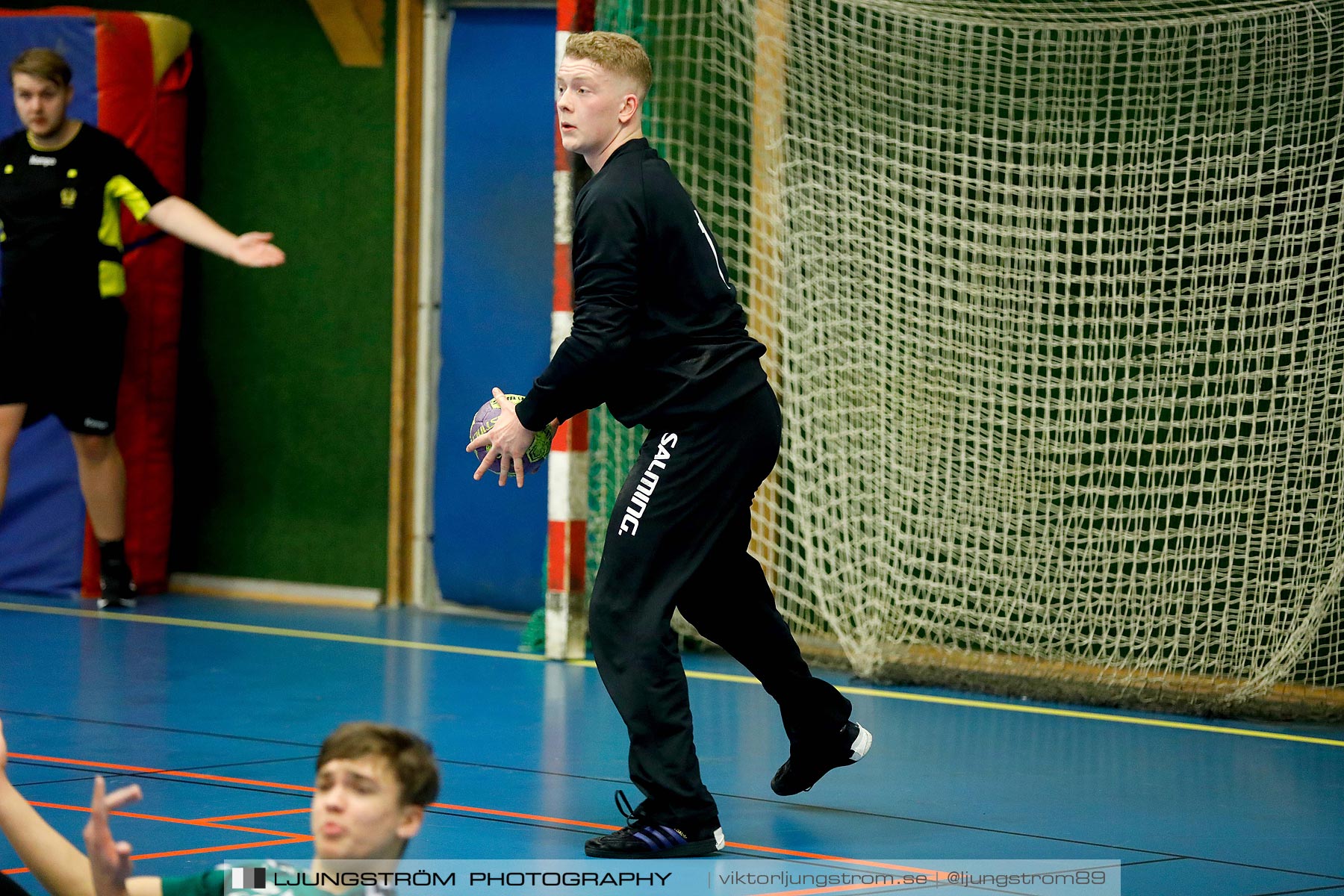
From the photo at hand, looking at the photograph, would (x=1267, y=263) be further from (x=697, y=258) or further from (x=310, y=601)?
(x=310, y=601)

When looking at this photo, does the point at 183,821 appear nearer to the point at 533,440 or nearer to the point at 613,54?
the point at 533,440

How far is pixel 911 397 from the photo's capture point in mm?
7230

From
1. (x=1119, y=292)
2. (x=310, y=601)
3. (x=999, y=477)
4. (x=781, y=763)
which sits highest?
(x=1119, y=292)

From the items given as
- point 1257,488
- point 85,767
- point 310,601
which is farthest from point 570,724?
point 310,601

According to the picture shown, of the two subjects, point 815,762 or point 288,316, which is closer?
point 815,762

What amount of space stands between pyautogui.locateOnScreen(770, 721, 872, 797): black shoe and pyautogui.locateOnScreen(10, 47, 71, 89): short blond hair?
5053 mm

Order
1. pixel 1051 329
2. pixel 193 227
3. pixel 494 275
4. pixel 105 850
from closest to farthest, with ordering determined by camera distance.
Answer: pixel 105 850, pixel 1051 329, pixel 193 227, pixel 494 275

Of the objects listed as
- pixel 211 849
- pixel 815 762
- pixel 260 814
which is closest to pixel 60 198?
pixel 260 814

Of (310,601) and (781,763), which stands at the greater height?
(781,763)

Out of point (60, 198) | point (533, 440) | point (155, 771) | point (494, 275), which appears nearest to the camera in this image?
point (533, 440)

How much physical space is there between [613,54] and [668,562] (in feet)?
3.98

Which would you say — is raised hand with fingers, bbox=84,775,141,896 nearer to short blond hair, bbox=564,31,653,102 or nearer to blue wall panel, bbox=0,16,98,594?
short blond hair, bbox=564,31,653,102

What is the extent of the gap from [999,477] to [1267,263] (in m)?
1.30

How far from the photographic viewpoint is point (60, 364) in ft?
27.1
